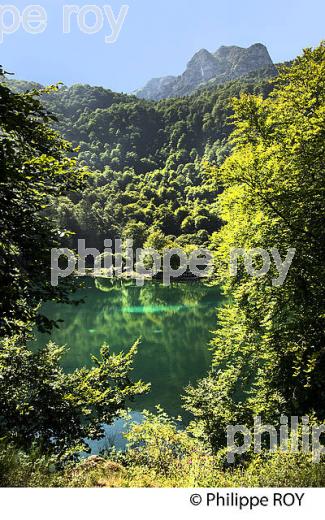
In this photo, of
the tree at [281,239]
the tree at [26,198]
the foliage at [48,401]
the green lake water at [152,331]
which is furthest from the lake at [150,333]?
the tree at [26,198]

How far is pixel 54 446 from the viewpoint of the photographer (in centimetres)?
790

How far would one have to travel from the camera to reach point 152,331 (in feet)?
127

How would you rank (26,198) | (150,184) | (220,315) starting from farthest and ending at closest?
(150,184) → (220,315) → (26,198)

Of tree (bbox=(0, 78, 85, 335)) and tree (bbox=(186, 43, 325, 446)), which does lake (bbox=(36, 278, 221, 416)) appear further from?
tree (bbox=(0, 78, 85, 335))

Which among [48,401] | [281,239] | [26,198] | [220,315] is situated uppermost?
[26,198]

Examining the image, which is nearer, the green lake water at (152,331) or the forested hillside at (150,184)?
the green lake water at (152,331)

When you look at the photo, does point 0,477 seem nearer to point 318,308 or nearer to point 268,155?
point 318,308

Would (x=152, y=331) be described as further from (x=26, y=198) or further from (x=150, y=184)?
(x=150, y=184)

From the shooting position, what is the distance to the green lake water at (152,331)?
2445 cm

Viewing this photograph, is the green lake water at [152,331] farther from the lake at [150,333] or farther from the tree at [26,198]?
the tree at [26,198]

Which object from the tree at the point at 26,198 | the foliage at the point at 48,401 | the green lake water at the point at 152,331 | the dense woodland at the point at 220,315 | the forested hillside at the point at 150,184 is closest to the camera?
the tree at the point at 26,198

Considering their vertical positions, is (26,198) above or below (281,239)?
above

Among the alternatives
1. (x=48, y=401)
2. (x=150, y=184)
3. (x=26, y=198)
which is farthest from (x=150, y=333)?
(x=150, y=184)
